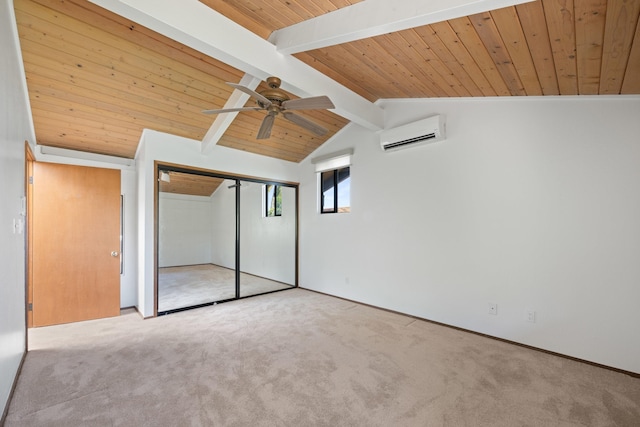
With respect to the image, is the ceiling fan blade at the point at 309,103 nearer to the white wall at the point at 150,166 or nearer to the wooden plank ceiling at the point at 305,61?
the wooden plank ceiling at the point at 305,61

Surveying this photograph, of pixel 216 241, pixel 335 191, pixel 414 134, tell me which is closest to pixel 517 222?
pixel 414 134

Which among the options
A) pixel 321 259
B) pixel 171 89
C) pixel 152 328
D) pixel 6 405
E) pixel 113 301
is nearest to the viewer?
pixel 6 405

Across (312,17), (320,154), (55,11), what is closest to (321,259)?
(320,154)

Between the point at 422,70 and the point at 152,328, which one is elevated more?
the point at 422,70

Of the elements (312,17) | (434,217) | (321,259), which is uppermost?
(312,17)

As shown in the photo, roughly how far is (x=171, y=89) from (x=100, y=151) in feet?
6.30

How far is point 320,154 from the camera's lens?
17.3 ft

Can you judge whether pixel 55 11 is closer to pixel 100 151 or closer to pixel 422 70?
pixel 100 151

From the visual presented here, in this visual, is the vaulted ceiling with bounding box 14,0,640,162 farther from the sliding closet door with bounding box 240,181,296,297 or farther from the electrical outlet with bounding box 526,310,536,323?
the electrical outlet with bounding box 526,310,536,323

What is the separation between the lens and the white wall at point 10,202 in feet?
5.70

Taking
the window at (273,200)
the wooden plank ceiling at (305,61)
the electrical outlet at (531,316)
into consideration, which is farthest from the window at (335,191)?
the electrical outlet at (531,316)

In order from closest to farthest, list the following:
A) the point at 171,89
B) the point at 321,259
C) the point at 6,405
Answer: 1. the point at 6,405
2. the point at 171,89
3. the point at 321,259

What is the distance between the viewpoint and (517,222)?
300 centimetres

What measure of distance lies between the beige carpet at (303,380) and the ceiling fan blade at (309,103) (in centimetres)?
226
